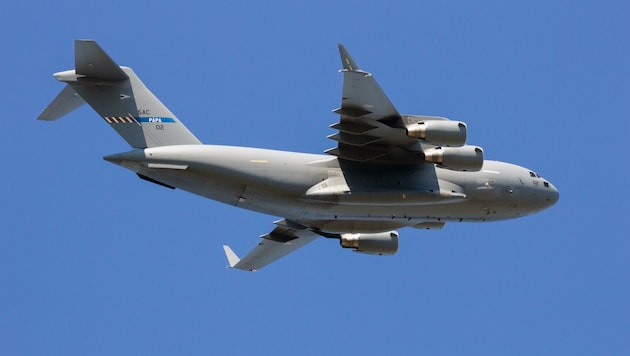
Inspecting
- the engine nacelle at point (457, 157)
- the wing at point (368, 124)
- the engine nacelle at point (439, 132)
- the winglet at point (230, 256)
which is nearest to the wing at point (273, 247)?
the winglet at point (230, 256)

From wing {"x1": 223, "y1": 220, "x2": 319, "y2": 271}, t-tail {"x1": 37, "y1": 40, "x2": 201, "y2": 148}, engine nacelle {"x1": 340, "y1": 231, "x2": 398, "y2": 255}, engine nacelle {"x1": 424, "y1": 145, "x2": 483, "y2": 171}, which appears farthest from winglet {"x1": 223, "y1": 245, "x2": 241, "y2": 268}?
engine nacelle {"x1": 424, "y1": 145, "x2": 483, "y2": 171}

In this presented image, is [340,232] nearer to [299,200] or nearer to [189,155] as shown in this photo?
[299,200]

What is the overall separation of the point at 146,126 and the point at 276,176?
110 inches

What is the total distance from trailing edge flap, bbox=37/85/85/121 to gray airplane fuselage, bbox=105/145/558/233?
154 centimetres

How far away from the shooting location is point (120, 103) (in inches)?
896

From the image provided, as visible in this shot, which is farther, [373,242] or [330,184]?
[373,242]

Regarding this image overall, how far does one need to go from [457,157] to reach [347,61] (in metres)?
3.42

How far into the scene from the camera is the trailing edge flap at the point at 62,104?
74.6ft

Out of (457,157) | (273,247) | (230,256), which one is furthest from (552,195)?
(230,256)

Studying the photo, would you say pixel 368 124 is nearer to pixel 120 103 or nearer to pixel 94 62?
pixel 120 103

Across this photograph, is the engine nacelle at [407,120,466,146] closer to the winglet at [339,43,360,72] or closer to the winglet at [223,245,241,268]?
the winglet at [339,43,360,72]

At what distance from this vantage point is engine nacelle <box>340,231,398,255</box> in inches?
1050

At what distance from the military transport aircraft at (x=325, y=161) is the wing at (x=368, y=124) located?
2cm

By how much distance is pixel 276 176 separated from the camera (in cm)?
2273
